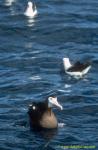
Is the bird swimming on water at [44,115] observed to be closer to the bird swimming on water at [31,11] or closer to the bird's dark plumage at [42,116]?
the bird's dark plumage at [42,116]

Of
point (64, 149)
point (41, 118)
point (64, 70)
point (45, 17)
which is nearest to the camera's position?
point (64, 149)

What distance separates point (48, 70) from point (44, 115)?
6440 mm

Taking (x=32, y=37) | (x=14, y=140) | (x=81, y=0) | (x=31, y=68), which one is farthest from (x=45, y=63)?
(x=81, y=0)

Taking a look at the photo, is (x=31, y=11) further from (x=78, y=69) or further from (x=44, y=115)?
(x=44, y=115)

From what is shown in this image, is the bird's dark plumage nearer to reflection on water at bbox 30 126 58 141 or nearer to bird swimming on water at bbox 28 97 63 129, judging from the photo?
bird swimming on water at bbox 28 97 63 129

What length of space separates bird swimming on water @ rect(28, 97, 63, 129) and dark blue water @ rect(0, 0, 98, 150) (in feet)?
1.00

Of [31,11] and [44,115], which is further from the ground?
[44,115]

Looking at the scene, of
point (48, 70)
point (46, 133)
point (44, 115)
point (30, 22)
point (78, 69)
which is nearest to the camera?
point (46, 133)

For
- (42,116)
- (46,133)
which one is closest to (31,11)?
(42,116)

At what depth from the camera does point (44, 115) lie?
25.4 meters

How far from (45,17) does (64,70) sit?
9.07 metres

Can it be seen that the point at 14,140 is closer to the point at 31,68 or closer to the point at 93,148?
the point at 93,148

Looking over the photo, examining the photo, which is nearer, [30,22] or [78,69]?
[78,69]

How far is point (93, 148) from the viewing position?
23.5 m
